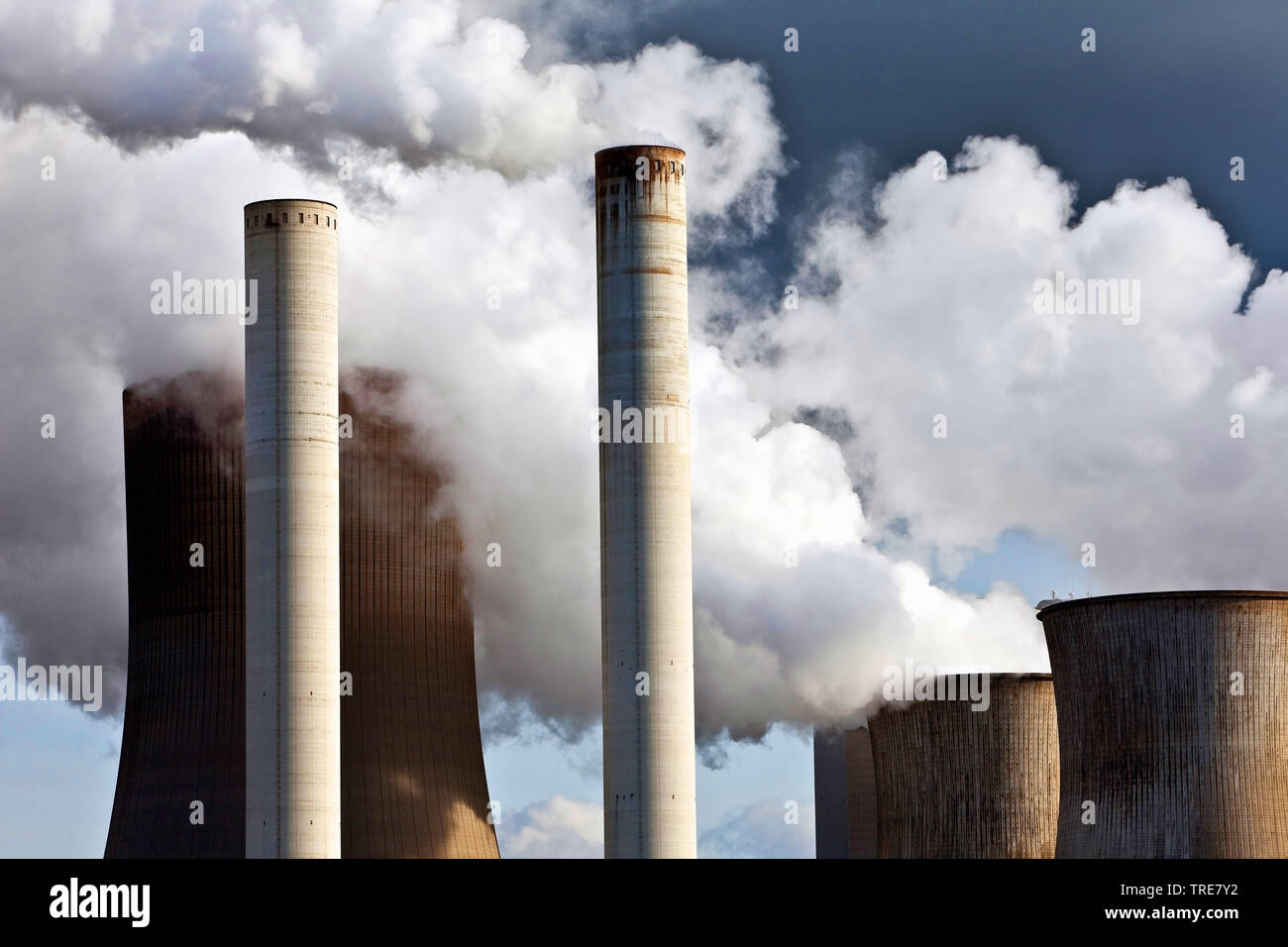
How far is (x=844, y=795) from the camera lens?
71188 millimetres

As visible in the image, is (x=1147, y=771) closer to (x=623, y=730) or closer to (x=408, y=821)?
(x=623, y=730)

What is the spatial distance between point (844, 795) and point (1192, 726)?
29.9 m

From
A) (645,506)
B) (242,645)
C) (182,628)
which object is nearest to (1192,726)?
(645,506)

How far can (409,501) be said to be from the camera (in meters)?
48.5

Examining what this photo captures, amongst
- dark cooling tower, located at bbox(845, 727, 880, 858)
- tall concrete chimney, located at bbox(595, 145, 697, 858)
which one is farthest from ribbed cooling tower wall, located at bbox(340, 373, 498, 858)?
dark cooling tower, located at bbox(845, 727, 880, 858)

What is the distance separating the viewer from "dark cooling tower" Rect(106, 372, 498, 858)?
46.0m

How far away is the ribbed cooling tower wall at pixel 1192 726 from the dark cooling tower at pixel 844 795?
20903 mm

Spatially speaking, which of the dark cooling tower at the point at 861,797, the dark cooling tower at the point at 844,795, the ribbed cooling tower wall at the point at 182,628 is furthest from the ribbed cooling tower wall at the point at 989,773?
the ribbed cooling tower wall at the point at 182,628

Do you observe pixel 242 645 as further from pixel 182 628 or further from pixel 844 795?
pixel 844 795

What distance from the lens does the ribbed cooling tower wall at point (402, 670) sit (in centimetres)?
4600

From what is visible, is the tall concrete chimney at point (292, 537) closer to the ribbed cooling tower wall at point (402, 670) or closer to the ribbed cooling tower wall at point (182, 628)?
the ribbed cooling tower wall at point (402, 670)

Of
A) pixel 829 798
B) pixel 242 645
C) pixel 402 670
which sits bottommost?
pixel 829 798
